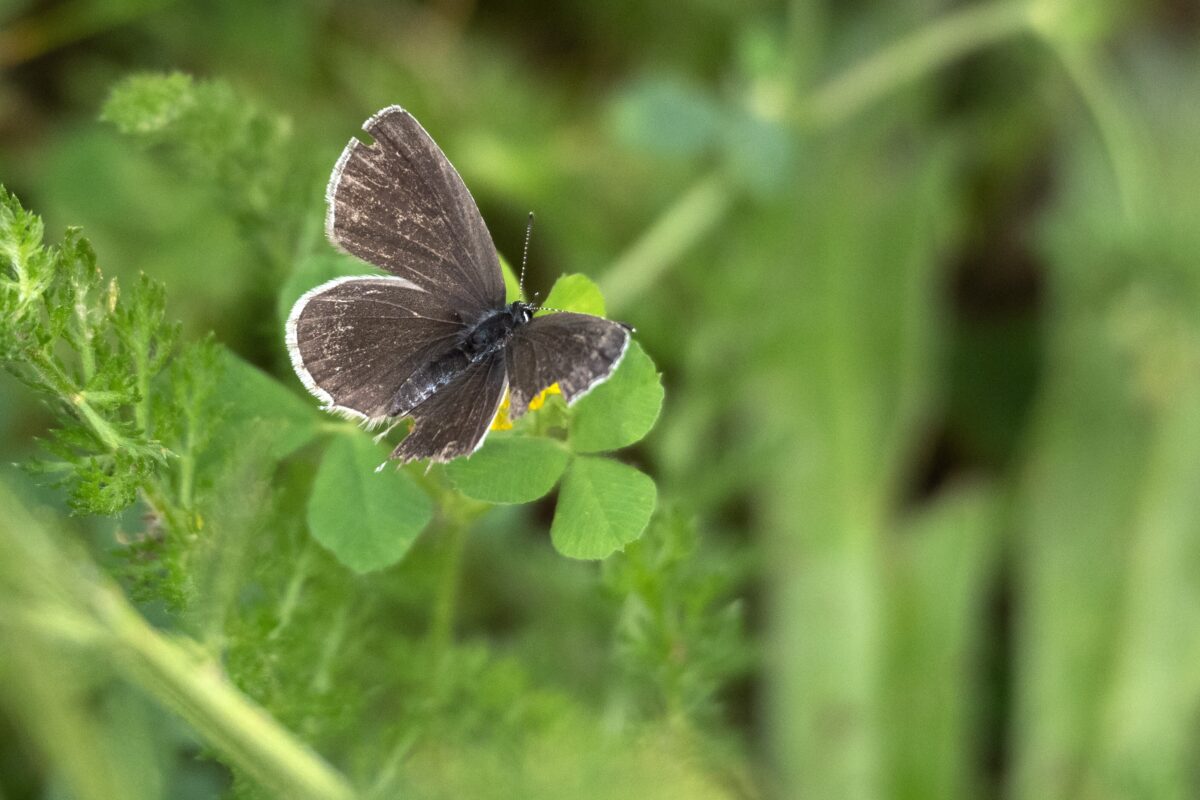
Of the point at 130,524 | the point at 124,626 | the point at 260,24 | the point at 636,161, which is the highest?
the point at 636,161

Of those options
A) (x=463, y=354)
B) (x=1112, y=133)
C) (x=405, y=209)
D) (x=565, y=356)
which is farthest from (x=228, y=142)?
(x=1112, y=133)

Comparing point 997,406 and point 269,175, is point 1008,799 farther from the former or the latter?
point 269,175

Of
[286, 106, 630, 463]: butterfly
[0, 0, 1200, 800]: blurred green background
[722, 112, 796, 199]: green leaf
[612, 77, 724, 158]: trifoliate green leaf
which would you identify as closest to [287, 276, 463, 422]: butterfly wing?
[286, 106, 630, 463]: butterfly

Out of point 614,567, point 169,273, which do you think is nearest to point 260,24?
point 169,273

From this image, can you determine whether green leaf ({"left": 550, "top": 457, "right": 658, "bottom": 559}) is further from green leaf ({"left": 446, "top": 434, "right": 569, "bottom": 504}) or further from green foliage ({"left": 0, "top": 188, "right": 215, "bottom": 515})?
Answer: green foliage ({"left": 0, "top": 188, "right": 215, "bottom": 515})

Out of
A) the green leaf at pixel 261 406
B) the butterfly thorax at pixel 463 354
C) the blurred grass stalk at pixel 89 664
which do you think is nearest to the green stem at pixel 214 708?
the blurred grass stalk at pixel 89 664
